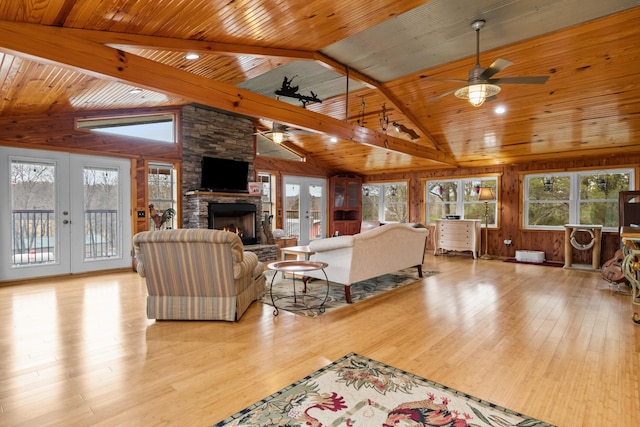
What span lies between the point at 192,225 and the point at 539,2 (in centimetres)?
642

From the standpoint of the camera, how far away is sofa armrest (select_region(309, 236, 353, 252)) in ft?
13.0

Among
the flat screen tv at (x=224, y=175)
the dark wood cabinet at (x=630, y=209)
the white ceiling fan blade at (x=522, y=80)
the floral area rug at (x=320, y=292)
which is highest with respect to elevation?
the white ceiling fan blade at (x=522, y=80)

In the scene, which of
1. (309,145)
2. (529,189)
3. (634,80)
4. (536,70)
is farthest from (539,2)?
(309,145)

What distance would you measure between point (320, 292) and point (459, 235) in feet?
16.4

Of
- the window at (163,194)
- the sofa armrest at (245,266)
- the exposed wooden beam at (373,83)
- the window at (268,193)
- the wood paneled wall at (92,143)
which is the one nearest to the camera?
the sofa armrest at (245,266)

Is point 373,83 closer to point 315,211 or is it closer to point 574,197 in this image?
point 315,211

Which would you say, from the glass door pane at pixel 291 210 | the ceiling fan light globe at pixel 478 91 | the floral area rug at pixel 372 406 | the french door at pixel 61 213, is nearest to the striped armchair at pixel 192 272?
the floral area rug at pixel 372 406

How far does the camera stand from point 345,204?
10289 mm

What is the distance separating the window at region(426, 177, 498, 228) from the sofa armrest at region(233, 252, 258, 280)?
659 cm

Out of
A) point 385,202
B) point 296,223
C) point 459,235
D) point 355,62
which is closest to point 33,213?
point 355,62

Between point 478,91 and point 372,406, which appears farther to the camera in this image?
point 478,91

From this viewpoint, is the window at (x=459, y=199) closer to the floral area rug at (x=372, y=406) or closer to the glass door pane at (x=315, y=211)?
the glass door pane at (x=315, y=211)

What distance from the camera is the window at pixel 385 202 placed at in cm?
1008

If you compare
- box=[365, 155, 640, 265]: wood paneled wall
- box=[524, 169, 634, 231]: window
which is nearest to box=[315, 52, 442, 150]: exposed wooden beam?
box=[365, 155, 640, 265]: wood paneled wall
